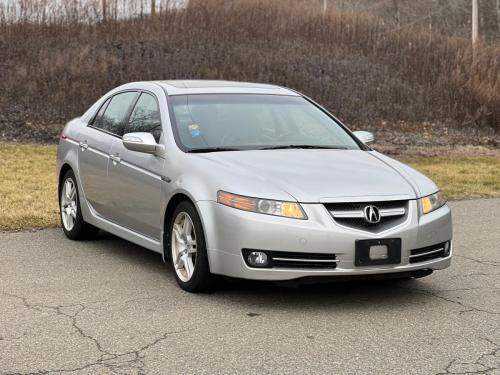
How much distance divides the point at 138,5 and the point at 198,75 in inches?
122

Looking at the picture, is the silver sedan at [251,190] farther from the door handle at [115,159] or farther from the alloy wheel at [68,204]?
the alloy wheel at [68,204]

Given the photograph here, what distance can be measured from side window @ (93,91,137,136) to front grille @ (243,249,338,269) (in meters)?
2.56

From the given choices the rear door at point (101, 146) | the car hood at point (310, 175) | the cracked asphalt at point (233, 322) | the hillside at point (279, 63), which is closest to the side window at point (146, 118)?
the rear door at point (101, 146)

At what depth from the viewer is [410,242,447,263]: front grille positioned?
20.1 ft

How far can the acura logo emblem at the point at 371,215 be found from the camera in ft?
19.5

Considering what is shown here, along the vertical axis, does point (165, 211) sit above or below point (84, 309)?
above

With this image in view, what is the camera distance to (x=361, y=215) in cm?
592

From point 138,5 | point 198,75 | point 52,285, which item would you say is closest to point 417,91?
point 198,75

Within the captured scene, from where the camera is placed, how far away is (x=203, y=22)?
2586 centimetres

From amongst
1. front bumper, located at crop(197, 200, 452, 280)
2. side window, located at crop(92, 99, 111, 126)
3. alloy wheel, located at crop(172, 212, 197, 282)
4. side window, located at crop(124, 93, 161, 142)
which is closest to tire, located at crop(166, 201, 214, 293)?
alloy wheel, located at crop(172, 212, 197, 282)

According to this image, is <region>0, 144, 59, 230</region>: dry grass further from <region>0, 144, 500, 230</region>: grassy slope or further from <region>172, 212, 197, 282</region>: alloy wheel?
<region>172, 212, 197, 282</region>: alloy wheel

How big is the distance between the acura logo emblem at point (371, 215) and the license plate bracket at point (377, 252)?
0.14 metres

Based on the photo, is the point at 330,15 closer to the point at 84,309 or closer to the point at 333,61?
the point at 333,61

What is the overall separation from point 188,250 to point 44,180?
25.0ft
